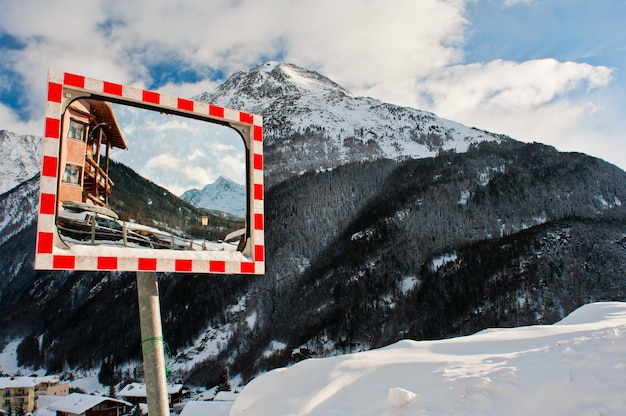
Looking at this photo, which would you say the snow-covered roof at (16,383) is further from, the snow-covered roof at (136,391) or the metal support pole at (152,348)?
the metal support pole at (152,348)

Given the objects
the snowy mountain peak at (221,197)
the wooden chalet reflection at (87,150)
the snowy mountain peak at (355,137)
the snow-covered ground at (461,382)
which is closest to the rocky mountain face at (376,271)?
the snowy mountain peak at (355,137)

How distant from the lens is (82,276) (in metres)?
146

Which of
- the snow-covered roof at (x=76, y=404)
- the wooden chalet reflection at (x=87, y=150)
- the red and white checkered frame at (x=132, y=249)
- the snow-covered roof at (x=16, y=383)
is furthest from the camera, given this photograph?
the snow-covered roof at (x=16, y=383)

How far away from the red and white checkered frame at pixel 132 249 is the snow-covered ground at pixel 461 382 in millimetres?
1396

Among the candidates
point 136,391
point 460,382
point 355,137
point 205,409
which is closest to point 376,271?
point 136,391

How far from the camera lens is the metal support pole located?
4.49m

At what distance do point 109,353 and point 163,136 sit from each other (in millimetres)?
119456

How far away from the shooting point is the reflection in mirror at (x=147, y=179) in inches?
177

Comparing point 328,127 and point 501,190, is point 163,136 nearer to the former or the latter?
point 501,190

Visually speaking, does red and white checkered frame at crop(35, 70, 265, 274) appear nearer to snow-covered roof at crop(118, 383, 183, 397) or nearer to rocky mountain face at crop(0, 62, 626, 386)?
snow-covered roof at crop(118, 383, 183, 397)

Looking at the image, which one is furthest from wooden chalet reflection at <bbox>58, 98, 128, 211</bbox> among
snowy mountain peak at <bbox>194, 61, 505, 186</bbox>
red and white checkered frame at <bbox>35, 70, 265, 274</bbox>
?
snowy mountain peak at <bbox>194, 61, 505, 186</bbox>

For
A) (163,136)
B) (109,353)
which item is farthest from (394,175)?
(163,136)

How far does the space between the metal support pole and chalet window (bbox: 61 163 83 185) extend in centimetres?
101

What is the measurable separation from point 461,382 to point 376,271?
10203cm
